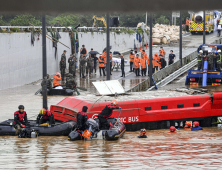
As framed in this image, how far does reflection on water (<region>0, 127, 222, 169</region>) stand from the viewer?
875 cm

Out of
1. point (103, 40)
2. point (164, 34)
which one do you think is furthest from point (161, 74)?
point (164, 34)

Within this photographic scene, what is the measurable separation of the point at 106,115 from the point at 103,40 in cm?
3530

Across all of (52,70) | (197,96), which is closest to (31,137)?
(197,96)

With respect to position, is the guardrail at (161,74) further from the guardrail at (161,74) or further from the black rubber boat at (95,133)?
the black rubber boat at (95,133)

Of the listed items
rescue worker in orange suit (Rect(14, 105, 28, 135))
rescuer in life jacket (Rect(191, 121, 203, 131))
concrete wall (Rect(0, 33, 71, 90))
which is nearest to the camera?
rescue worker in orange suit (Rect(14, 105, 28, 135))

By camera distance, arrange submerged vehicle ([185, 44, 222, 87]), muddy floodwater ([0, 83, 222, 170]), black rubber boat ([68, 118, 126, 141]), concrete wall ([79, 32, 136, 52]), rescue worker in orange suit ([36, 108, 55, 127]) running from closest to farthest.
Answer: muddy floodwater ([0, 83, 222, 170]), black rubber boat ([68, 118, 126, 141]), rescue worker in orange suit ([36, 108, 55, 127]), submerged vehicle ([185, 44, 222, 87]), concrete wall ([79, 32, 136, 52])

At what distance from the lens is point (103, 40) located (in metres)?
48.0

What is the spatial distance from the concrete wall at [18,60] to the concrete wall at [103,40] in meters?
8.96

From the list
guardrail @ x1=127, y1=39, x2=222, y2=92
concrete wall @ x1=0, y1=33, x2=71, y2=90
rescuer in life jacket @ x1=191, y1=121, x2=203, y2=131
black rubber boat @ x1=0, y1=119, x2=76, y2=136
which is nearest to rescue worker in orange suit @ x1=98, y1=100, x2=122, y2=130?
black rubber boat @ x1=0, y1=119, x2=76, y2=136

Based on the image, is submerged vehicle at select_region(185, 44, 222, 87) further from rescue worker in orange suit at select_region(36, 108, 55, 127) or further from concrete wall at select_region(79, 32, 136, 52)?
concrete wall at select_region(79, 32, 136, 52)

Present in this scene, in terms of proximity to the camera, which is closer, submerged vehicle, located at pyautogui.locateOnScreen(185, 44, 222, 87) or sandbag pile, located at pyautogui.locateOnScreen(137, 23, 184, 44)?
submerged vehicle, located at pyautogui.locateOnScreen(185, 44, 222, 87)

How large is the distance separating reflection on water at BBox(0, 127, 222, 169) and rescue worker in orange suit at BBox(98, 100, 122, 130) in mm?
879

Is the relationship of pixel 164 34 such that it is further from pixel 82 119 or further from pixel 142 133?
pixel 82 119

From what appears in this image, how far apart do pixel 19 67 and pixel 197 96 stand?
16849mm
